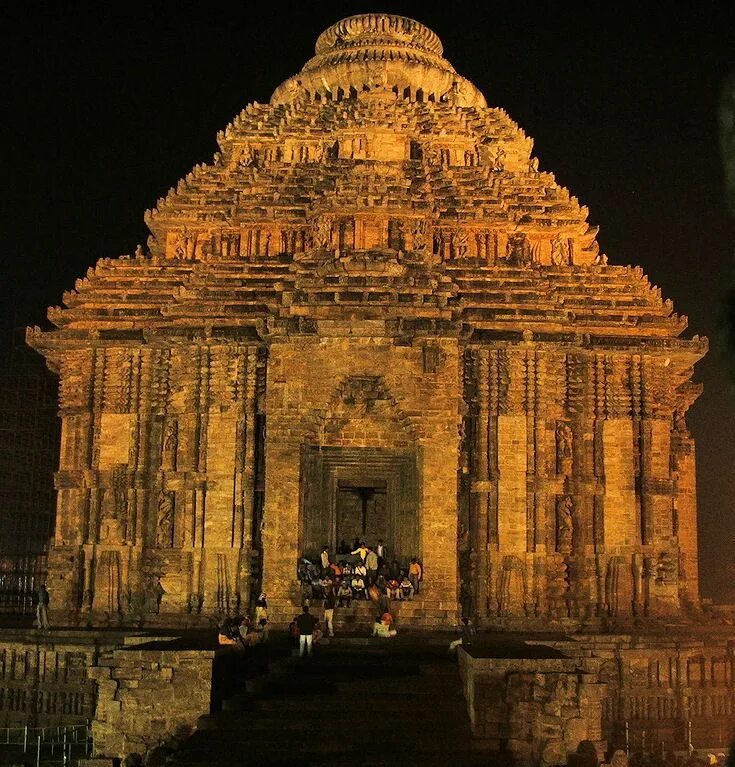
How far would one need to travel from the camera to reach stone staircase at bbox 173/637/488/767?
16.2 m

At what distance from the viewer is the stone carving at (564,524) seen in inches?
1091

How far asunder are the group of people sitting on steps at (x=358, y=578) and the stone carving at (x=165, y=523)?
10.1 feet

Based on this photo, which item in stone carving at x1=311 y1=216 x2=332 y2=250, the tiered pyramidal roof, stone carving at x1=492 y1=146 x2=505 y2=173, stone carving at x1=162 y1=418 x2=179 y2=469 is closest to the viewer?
the tiered pyramidal roof

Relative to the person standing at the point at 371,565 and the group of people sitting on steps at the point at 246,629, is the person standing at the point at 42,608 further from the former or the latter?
the person standing at the point at 371,565

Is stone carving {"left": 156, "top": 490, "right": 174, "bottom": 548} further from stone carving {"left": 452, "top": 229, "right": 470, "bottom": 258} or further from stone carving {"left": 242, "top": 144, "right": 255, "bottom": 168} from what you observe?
stone carving {"left": 242, "top": 144, "right": 255, "bottom": 168}

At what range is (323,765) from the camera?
15891 mm

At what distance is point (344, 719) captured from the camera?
17.4 m

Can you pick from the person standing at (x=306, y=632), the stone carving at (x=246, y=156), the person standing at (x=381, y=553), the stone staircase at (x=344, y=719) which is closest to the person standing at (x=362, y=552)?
the person standing at (x=381, y=553)

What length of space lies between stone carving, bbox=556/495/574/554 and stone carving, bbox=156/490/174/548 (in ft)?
27.0

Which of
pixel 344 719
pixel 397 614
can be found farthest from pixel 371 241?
pixel 344 719

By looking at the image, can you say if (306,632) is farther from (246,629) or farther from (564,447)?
(564,447)

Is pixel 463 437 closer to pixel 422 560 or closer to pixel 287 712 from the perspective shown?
pixel 422 560

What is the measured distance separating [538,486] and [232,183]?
37.4ft

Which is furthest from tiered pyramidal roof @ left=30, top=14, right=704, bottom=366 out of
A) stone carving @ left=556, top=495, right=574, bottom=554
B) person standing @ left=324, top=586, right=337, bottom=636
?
person standing @ left=324, top=586, right=337, bottom=636
